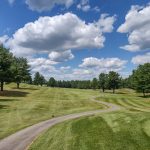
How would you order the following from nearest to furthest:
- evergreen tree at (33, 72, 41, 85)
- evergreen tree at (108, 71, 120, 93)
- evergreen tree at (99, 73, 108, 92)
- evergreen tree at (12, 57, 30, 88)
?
evergreen tree at (12, 57, 30, 88), evergreen tree at (108, 71, 120, 93), evergreen tree at (99, 73, 108, 92), evergreen tree at (33, 72, 41, 85)

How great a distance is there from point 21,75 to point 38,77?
9361cm

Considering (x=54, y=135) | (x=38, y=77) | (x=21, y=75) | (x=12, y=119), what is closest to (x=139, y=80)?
(x=21, y=75)

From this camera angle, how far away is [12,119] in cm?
3403

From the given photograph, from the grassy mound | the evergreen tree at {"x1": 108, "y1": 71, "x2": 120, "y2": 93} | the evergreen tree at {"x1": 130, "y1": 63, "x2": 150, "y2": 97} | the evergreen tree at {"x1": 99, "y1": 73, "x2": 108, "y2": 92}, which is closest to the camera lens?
the grassy mound

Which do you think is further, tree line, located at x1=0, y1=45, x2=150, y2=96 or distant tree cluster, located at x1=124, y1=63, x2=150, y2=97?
distant tree cluster, located at x1=124, y1=63, x2=150, y2=97

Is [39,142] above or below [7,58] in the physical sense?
below

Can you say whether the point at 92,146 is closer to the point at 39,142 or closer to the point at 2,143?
the point at 39,142

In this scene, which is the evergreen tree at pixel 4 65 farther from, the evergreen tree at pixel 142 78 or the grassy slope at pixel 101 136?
the grassy slope at pixel 101 136

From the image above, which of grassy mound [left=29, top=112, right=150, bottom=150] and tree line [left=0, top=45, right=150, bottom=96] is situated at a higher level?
tree line [left=0, top=45, right=150, bottom=96]

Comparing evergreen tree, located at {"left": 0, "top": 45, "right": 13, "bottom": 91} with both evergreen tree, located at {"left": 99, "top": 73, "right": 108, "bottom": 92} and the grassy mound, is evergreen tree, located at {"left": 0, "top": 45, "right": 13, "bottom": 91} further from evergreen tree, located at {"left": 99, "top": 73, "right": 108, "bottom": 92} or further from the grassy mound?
evergreen tree, located at {"left": 99, "top": 73, "right": 108, "bottom": 92}

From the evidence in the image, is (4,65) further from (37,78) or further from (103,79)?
(37,78)

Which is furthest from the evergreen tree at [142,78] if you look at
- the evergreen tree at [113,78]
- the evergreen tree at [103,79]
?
the evergreen tree at [103,79]

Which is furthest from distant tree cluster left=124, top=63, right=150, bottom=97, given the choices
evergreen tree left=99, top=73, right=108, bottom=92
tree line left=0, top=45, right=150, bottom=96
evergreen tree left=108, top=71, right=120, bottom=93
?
evergreen tree left=99, top=73, right=108, bottom=92

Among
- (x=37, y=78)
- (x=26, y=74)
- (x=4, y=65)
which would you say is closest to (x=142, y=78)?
(x=26, y=74)
